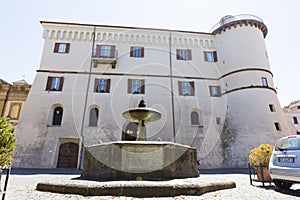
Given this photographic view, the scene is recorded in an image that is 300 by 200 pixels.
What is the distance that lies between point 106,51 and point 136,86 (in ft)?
17.4

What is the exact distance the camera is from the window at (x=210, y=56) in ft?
70.5

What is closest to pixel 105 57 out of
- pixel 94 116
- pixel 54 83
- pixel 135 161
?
pixel 54 83

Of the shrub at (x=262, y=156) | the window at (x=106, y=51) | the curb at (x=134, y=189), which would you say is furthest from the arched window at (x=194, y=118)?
the curb at (x=134, y=189)

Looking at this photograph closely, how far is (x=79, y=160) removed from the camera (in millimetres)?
15633

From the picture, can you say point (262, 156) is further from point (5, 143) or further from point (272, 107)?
point (272, 107)

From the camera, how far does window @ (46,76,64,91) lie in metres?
18.1

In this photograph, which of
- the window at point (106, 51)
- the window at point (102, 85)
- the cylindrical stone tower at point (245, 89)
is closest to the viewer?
the cylindrical stone tower at point (245, 89)

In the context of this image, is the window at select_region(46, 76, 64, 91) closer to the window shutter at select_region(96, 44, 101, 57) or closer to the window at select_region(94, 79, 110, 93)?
the window at select_region(94, 79, 110, 93)

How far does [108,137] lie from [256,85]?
51.7 ft

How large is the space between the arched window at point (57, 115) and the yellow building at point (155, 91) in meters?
0.10

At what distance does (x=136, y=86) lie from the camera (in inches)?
762

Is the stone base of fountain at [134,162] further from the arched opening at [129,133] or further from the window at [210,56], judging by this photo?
the window at [210,56]

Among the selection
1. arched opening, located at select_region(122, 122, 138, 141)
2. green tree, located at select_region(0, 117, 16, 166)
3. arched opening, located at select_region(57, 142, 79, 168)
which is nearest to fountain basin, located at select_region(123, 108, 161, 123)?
green tree, located at select_region(0, 117, 16, 166)

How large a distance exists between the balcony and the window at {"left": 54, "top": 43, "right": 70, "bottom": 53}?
3044 millimetres
